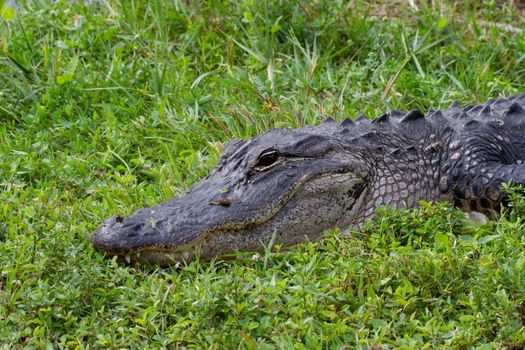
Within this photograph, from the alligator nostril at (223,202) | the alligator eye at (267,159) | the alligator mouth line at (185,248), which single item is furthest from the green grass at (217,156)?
the alligator eye at (267,159)

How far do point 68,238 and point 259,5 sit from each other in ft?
10.5

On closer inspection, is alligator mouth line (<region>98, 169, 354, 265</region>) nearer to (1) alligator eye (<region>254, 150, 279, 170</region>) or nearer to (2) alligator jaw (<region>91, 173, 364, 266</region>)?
(2) alligator jaw (<region>91, 173, 364, 266</region>)

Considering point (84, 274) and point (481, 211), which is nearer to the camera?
point (84, 274)

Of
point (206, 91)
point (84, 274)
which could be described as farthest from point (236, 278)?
point (206, 91)

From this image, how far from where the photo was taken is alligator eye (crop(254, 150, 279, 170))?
15.5 ft

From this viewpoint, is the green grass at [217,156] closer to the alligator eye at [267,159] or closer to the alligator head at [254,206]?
the alligator head at [254,206]

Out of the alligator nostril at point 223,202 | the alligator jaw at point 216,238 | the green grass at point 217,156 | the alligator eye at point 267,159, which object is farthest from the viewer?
the alligator eye at point 267,159

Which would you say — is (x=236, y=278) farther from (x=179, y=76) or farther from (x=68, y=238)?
(x=179, y=76)

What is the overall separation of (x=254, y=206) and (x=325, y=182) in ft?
1.50

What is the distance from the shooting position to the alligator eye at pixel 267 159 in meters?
4.72

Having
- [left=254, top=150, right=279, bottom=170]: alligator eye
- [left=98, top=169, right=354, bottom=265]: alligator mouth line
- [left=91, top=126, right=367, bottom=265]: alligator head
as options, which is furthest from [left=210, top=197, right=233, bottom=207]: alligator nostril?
[left=254, top=150, right=279, bottom=170]: alligator eye

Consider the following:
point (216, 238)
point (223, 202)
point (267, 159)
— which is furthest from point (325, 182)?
point (216, 238)

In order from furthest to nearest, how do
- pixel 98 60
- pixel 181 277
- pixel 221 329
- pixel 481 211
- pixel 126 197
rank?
pixel 98 60
pixel 126 197
pixel 481 211
pixel 181 277
pixel 221 329

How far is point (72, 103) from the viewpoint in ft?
20.8
